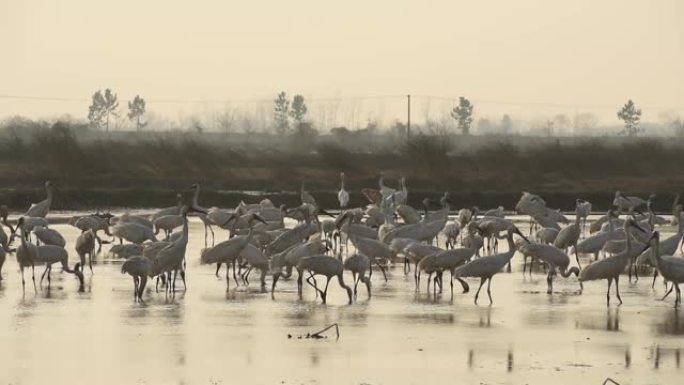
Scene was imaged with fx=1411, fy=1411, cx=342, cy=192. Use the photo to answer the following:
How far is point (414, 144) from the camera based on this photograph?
208ft

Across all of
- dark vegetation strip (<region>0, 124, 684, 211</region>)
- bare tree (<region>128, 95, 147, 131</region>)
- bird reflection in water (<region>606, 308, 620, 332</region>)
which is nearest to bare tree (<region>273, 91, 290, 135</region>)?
bare tree (<region>128, 95, 147, 131</region>)

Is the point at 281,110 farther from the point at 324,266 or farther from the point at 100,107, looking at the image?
the point at 324,266

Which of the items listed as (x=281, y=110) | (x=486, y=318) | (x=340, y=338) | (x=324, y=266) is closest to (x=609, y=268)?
(x=486, y=318)

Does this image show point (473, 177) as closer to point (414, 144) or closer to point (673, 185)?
point (414, 144)

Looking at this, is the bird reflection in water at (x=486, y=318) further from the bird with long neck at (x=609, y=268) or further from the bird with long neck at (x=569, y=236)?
the bird with long neck at (x=569, y=236)

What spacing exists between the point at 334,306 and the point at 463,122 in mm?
121825

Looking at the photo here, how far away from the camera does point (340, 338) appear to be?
1736 cm

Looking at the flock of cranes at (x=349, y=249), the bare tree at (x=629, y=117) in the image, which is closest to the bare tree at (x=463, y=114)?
the bare tree at (x=629, y=117)

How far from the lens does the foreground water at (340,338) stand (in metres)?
15.0

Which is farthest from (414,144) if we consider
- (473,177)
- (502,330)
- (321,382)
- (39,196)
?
(321,382)

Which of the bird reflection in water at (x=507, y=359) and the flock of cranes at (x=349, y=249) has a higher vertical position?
the flock of cranes at (x=349, y=249)

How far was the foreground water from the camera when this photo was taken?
15023 mm

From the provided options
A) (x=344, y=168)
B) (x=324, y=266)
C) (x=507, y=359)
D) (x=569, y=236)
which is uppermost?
(x=344, y=168)

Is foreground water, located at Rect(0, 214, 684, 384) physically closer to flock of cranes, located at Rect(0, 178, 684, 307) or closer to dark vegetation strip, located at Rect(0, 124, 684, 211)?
flock of cranes, located at Rect(0, 178, 684, 307)
